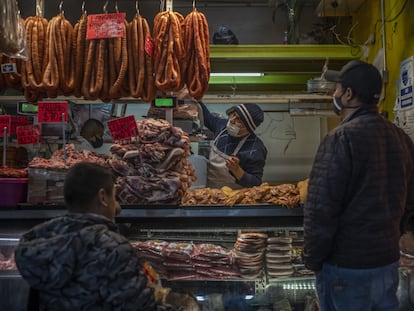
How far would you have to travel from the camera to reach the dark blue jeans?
2.54m

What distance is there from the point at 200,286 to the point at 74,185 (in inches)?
52.9

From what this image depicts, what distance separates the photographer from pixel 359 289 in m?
2.54

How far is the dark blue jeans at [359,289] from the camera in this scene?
8.32 ft

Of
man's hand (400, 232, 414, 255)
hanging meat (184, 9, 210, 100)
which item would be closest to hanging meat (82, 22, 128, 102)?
hanging meat (184, 9, 210, 100)

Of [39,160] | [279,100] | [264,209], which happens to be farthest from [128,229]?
[279,100]

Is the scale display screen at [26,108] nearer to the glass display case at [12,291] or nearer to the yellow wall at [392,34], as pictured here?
the glass display case at [12,291]

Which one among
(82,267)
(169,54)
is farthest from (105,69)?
(82,267)

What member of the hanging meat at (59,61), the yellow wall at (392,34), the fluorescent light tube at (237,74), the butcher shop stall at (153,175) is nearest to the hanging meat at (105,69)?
the butcher shop stall at (153,175)

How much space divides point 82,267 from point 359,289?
1.34 metres

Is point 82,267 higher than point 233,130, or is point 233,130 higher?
point 233,130

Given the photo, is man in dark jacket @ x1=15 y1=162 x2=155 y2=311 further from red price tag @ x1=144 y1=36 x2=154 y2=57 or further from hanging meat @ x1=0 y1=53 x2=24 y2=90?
hanging meat @ x1=0 y1=53 x2=24 y2=90

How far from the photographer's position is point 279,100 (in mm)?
5051

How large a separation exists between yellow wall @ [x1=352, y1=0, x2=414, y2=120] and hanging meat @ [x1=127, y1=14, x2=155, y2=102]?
220cm

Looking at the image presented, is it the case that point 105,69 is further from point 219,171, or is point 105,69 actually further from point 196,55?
point 219,171
